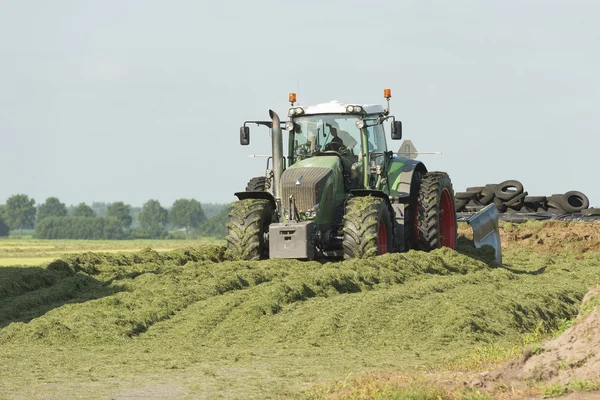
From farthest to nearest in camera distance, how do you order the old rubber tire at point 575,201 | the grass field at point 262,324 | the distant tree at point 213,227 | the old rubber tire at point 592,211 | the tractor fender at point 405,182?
the distant tree at point 213,227 → the old rubber tire at point 575,201 → the old rubber tire at point 592,211 → the tractor fender at point 405,182 → the grass field at point 262,324

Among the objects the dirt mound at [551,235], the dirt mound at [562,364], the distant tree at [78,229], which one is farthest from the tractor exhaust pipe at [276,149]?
the distant tree at [78,229]

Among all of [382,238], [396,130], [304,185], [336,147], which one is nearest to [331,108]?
[336,147]

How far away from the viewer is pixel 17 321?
13172 mm

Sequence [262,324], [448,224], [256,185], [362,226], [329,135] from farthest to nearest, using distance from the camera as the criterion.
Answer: [448,224]
[256,185]
[329,135]
[362,226]
[262,324]

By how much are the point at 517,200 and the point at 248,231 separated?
43.3 ft

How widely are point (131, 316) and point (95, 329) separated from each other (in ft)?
1.97

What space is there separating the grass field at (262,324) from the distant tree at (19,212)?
348 ft

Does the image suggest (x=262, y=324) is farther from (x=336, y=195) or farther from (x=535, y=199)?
(x=535, y=199)

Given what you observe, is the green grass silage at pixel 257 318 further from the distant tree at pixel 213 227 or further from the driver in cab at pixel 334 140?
the distant tree at pixel 213 227

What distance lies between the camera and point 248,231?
1767 centimetres

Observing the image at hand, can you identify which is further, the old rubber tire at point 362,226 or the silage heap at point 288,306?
the old rubber tire at point 362,226

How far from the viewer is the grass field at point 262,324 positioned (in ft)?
30.0

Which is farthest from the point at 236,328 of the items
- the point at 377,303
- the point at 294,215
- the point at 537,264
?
the point at 537,264

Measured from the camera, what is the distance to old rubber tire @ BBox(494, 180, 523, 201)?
2894 cm
